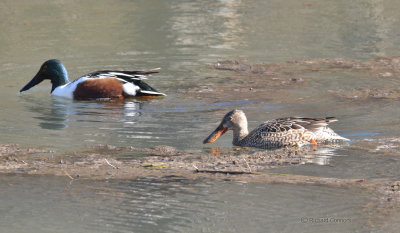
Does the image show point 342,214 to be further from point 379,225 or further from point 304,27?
point 304,27

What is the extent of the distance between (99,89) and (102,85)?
81 millimetres

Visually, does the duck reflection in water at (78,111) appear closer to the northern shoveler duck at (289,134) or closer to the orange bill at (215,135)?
the orange bill at (215,135)

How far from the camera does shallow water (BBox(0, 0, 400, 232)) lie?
6078mm

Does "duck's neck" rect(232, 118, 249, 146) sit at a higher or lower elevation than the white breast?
lower

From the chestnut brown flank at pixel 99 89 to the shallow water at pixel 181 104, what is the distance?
0.25m

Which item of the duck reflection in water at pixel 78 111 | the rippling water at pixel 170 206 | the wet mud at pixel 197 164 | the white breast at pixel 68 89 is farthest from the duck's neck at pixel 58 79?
the rippling water at pixel 170 206

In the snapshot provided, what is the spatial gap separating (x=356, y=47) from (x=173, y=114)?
569 cm

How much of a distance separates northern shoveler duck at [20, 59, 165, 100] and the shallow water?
0.23 metres

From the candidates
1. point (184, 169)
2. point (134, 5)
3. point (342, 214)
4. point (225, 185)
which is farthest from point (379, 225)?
point (134, 5)

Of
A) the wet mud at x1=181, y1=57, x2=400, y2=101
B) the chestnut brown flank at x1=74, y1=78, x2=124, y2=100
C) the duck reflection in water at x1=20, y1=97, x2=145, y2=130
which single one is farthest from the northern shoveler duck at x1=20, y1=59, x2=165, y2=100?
the wet mud at x1=181, y1=57, x2=400, y2=101

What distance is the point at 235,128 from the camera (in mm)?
8758

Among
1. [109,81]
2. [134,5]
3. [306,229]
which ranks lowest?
[306,229]

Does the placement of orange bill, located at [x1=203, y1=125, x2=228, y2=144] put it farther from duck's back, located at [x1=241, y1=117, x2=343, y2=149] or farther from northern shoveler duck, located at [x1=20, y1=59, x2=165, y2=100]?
northern shoveler duck, located at [x1=20, y1=59, x2=165, y2=100]

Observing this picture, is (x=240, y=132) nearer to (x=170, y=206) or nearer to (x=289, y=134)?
(x=289, y=134)
